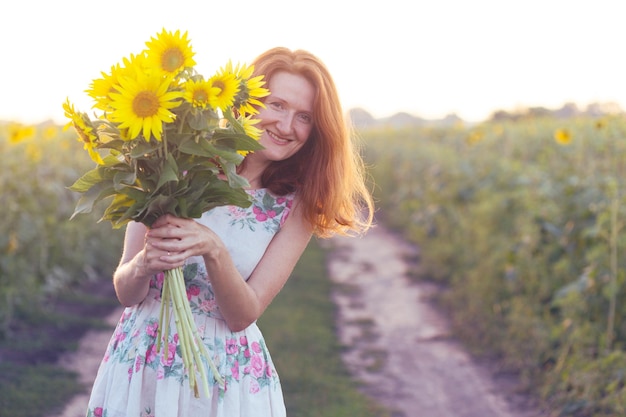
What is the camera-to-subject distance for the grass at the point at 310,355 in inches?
177

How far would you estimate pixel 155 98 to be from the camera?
1.55 meters

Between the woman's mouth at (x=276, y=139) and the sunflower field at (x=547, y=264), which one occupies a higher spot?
the woman's mouth at (x=276, y=139)

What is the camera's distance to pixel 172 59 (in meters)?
1.61

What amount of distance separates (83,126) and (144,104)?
145 mm

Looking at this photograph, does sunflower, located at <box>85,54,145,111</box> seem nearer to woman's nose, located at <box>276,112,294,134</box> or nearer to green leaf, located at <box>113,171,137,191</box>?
green leaf, located at <box>113,171,137,191</box>

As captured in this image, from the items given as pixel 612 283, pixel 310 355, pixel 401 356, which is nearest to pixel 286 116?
pixel 612 283

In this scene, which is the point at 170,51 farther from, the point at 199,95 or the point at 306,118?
the point at 306,118

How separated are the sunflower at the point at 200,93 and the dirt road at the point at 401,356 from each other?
279 cm

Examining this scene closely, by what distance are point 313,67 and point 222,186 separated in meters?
0.62

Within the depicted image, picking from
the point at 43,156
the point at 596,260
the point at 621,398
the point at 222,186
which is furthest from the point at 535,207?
the point at 222,186

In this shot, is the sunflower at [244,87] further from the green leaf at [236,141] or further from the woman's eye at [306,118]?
the woman's eye at [306,118]

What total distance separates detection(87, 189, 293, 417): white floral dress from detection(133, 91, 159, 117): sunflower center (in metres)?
0.57

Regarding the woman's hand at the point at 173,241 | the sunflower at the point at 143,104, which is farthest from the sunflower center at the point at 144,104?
the woman's hand at the point at 173,241

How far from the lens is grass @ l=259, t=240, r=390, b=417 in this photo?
4.48 metres
